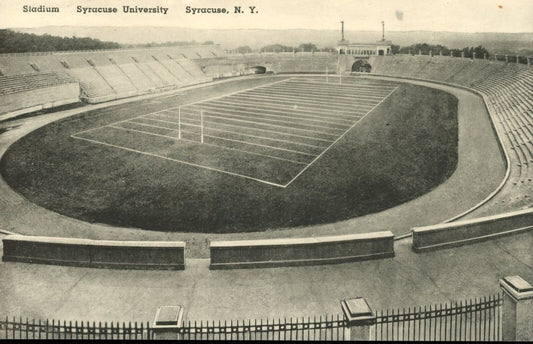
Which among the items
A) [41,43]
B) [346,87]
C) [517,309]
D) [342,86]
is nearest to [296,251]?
[517,309]

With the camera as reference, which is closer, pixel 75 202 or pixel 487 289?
pixel 487 289

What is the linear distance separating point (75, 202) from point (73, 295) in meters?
8.25

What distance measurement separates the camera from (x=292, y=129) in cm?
3083

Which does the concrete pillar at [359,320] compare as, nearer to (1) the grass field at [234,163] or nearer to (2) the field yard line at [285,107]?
(1) the grass field at [234,163]

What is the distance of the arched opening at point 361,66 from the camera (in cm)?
7201

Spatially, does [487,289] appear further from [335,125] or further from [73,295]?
[335,125]

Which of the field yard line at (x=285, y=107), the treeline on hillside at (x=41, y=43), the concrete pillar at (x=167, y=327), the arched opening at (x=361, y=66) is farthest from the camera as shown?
the arched opening at (x=361, y=66)

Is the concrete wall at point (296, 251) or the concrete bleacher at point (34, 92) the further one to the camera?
the concrete bleacher at point (34, 92)

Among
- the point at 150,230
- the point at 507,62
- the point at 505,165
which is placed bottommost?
Result: the point at 150,230

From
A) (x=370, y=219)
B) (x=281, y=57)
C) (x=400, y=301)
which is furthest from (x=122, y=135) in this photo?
(x=281, y=57)

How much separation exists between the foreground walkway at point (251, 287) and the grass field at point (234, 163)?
4516 mm

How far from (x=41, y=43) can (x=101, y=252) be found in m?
59.8

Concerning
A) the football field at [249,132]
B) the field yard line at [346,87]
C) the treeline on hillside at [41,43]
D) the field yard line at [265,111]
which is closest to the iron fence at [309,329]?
the football field at [249,132]

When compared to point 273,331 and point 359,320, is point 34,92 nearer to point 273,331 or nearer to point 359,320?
point 273,331
